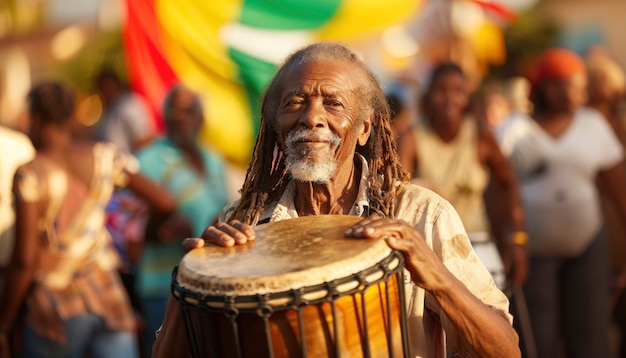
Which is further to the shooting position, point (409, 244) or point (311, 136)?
point (311, 136)

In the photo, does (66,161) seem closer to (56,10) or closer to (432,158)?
(432,158)

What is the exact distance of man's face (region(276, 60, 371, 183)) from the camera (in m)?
3.01

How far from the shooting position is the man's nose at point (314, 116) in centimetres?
300

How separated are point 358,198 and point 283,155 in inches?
10.5

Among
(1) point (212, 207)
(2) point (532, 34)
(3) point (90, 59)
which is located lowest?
(2) point (532, 34)

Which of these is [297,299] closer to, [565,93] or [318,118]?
[318,118]

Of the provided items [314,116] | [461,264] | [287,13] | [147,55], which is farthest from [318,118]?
[287,13]

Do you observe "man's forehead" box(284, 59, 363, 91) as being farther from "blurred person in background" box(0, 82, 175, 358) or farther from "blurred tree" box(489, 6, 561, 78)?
"blurred tree" box(489, 6, 561, 78)

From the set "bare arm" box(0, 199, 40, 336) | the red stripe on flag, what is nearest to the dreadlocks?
"bare arm" box(0, 199, 40, 336)

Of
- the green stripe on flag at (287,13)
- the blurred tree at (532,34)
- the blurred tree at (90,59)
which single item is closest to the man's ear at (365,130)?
the green stripe on flag at (287,13)

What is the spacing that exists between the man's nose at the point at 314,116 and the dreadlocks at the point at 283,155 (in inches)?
5.8

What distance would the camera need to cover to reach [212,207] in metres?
6.57

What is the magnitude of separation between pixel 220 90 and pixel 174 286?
7.05 meters

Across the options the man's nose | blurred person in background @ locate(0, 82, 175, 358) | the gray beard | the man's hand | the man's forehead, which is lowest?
blurred person in background @ locate(0, 82, 175, 358)
